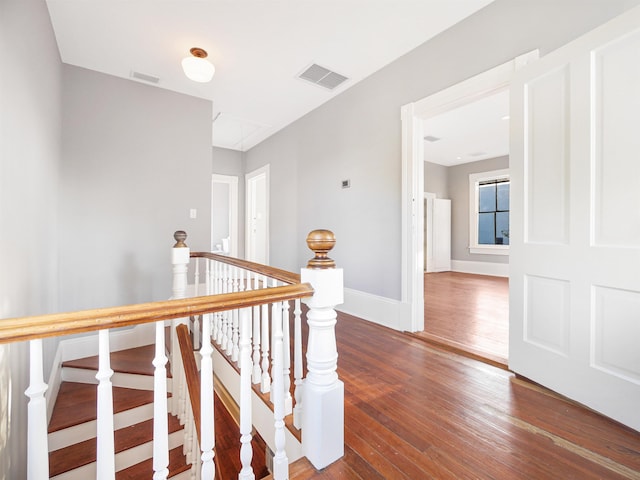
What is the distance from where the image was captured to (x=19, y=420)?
4.86ft

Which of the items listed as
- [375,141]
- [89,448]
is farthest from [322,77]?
[89,448]

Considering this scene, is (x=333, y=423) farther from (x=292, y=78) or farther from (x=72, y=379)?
(x=292, y=78)

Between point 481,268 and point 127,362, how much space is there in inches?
270

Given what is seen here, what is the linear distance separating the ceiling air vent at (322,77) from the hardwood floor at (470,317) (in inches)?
110

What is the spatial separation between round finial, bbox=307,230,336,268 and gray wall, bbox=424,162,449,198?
6.40 m

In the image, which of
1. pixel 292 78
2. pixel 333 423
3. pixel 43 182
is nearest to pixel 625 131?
pixel 333 423

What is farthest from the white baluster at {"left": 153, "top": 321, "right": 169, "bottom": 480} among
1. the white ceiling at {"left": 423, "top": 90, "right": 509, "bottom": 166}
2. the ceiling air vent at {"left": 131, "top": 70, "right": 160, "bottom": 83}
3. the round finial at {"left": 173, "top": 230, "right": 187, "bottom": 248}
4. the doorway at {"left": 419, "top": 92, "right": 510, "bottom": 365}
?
the white ceiling at {"left": 423, "top": 90, "right": 509, "bottom": 166}

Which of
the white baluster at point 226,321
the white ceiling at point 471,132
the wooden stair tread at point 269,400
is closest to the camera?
the wooden stair tread at point 269,400

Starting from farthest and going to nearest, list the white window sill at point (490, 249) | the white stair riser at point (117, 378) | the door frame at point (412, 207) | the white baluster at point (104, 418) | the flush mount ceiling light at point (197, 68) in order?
the white window sill at point (490, 249), the door frame at point (412, 207), the white stair riser at point (117, 378), the flush mount ceiling light at point (197, 68), the white baluster at point (104, 418)

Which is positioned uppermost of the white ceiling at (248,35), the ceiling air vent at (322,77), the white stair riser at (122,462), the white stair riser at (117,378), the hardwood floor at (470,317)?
the ceiling air vent at (322,77)

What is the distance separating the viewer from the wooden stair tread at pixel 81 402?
7.16 feet

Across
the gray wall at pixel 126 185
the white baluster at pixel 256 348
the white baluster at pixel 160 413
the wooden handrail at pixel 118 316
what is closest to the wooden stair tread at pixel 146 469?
the white baluster at pixel 256 348

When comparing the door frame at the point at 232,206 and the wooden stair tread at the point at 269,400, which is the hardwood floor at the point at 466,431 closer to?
the wooden stair tread at the point at 269,400

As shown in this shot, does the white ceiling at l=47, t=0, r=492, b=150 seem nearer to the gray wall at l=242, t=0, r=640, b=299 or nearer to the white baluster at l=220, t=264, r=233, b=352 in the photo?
the gray wall at l=242, t=0, r=640, b=299
